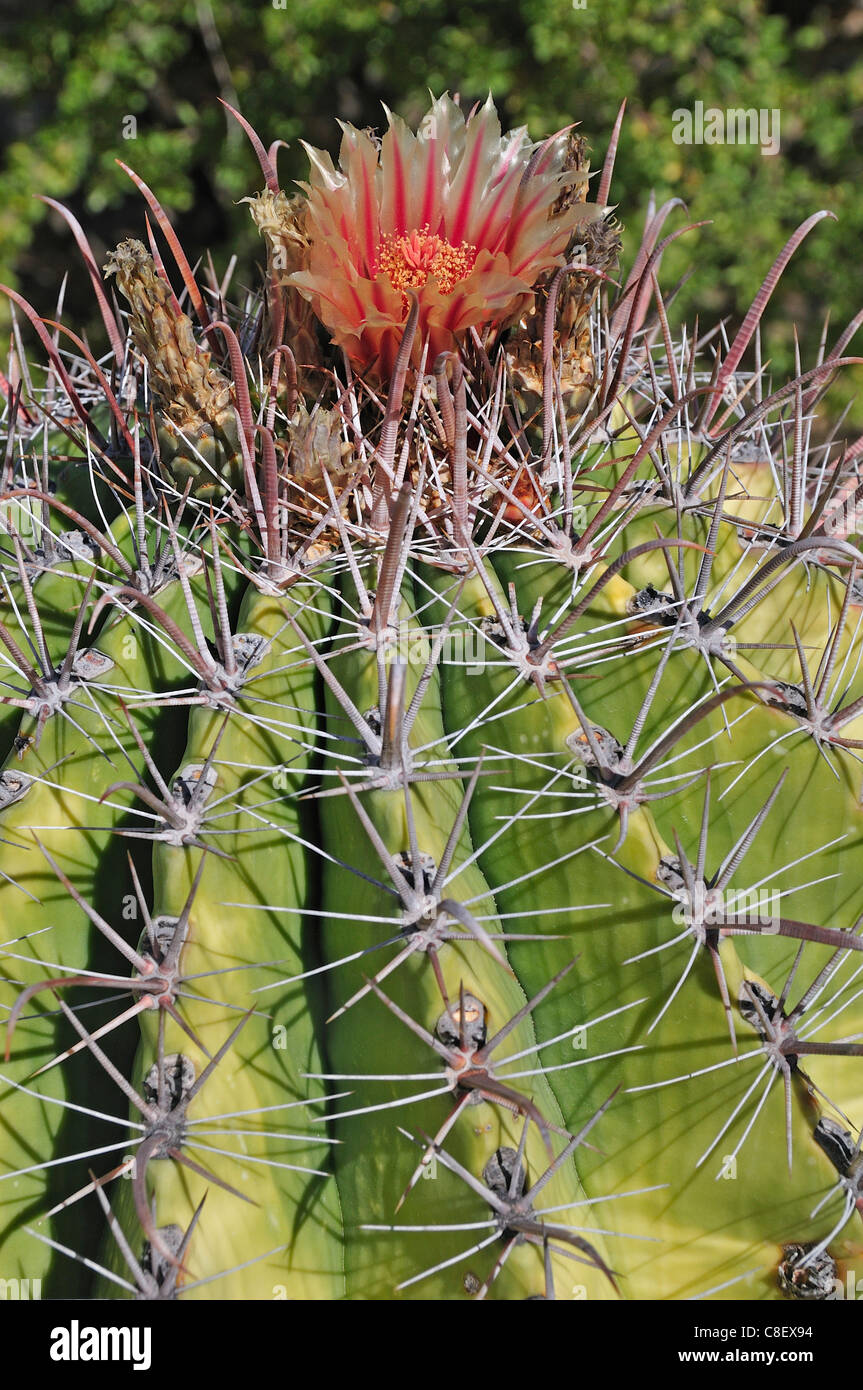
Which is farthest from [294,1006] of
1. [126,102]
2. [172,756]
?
[126,102]

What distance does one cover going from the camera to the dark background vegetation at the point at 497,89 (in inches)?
115

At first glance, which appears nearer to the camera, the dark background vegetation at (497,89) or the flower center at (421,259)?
the flower center at (421,259)

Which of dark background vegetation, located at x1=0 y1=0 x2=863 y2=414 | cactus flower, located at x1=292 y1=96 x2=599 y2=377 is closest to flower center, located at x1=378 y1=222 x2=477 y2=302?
cactus flower, located at x1=292 y1=96 x2=599 y2=377

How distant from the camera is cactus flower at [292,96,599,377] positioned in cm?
97

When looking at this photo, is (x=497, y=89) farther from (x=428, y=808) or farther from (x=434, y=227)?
(x=428, y=808)

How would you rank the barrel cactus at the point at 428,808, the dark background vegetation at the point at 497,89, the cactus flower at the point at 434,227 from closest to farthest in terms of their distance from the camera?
the barrel cactus at the point at 428,808 → the cactus flower at the point at 434,227 → the dark background vegetation at the point at 497,89

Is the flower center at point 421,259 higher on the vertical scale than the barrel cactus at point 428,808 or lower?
higher

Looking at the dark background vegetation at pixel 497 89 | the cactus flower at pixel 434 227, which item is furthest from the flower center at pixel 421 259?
the dark background vegetation at pixel 497 89

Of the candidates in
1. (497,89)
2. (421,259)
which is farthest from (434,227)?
(497,89)

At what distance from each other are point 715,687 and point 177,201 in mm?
2577

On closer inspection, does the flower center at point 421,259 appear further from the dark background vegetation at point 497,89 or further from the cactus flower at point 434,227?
the dark background vegetation at point 497,89

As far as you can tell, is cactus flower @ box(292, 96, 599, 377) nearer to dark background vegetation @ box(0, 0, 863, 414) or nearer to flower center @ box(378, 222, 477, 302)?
flower center @ box(378, 222, 477, 302)

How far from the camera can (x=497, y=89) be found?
288 centimetres
